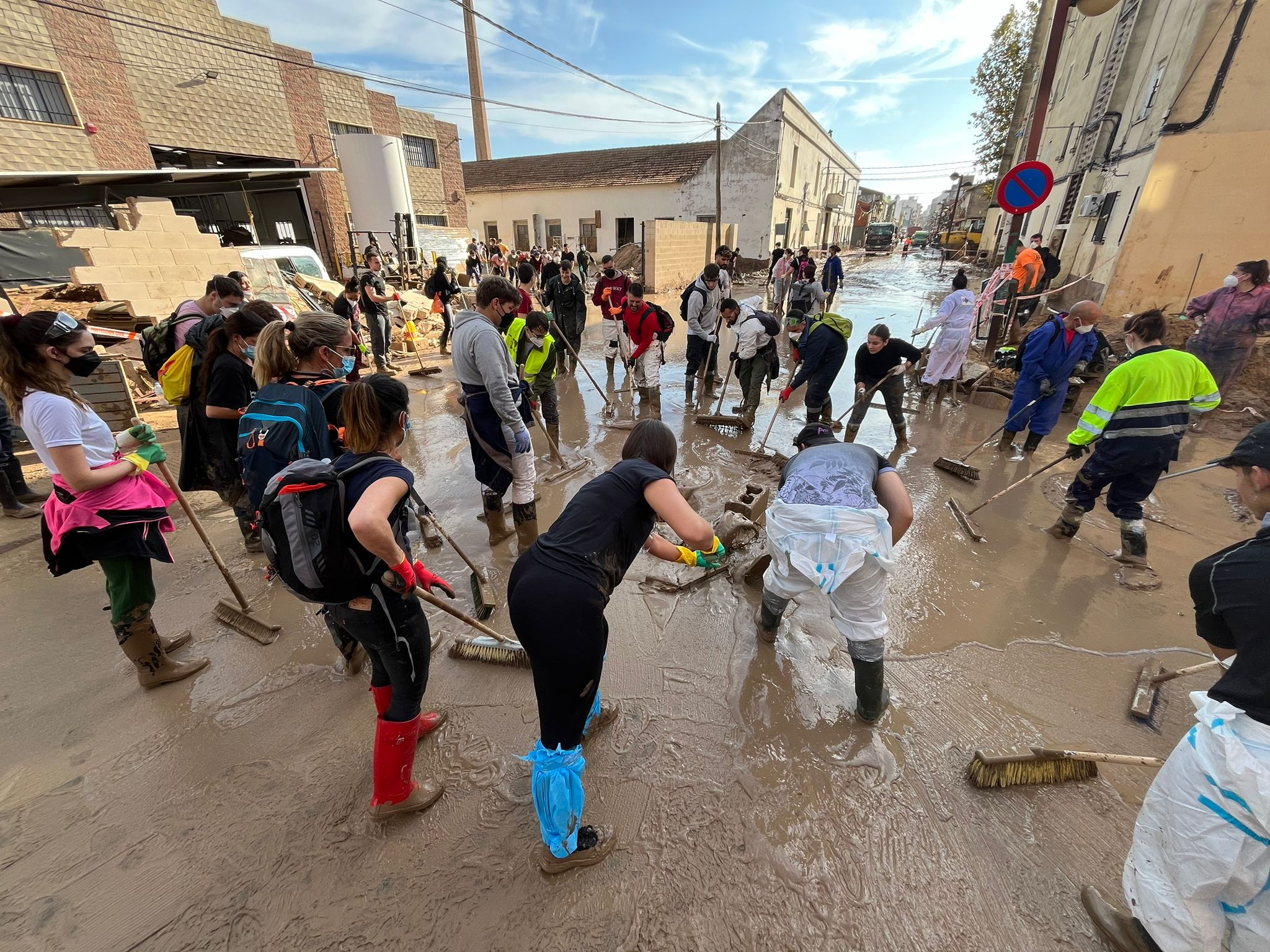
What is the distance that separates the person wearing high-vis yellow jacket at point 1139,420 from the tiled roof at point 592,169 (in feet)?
85.4

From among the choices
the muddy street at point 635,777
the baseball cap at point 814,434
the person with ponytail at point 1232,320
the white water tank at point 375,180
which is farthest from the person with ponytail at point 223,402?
the white water tank at point 375,180

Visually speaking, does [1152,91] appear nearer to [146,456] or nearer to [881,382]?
[881,382]

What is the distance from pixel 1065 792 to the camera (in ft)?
7.57

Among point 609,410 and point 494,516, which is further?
point 609,410

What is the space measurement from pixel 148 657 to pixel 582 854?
2598 mm

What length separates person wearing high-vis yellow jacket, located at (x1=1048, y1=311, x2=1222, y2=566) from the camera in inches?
137

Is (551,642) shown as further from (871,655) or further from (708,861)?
(871,655)

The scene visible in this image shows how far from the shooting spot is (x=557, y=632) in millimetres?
1690

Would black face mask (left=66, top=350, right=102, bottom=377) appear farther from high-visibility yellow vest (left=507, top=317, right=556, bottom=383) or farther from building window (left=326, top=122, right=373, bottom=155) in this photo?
building window (left=326, top=122, right=373, bottom=155)

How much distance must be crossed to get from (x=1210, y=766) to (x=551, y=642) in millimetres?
1980

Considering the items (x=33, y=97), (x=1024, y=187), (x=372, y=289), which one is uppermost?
(x=33, y=97)

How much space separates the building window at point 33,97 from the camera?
38.3ft

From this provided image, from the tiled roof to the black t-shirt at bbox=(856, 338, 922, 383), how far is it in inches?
947

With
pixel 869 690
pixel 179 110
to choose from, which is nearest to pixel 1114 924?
pixel 869 690
